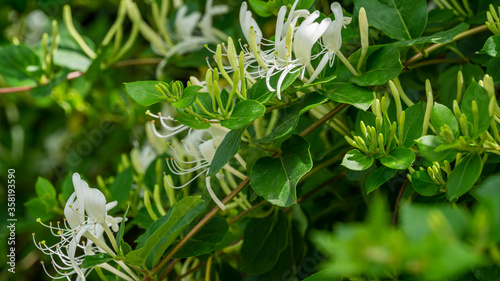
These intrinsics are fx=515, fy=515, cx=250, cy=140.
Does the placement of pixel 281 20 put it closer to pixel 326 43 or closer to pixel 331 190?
pixel 326 43

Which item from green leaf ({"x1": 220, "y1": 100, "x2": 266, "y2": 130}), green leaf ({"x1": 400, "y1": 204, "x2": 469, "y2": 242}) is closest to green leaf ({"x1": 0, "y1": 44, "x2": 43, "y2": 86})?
green leaf ({"x1": 220, "y1": 100, "x2": 266, "y2": 130})

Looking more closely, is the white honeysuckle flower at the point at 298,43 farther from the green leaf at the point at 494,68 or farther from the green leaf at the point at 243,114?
the green leaf at the point at 494,68

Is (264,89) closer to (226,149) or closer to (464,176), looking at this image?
(226,149)

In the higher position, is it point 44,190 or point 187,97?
point 187,97

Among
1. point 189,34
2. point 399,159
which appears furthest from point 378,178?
point 189,34

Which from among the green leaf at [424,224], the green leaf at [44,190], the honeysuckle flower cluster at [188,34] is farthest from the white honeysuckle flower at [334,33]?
the green leaf at [44,190]
